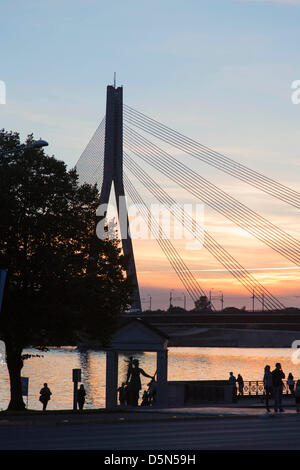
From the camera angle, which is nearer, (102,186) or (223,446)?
(223,446)

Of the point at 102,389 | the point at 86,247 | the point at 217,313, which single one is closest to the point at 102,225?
the point at 86,247

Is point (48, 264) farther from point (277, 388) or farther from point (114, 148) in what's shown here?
point (114, 148)

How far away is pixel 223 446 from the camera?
55.0 ft

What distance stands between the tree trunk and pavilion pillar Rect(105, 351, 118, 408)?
5.04 m

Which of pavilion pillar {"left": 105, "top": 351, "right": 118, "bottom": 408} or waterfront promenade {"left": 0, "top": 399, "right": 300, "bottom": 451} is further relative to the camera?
pavilion pillar {"left": 105, "top": 351, "right": 118, "bottom": 408}

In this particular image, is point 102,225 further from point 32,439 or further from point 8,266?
point 32,439

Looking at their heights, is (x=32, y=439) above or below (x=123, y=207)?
below

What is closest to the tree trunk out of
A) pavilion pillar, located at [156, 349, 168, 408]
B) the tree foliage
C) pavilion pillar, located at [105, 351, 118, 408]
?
the tree foliage

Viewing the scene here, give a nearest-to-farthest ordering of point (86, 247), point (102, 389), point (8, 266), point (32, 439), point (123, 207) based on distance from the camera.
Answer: point (32, 439)
point (8, 266)
point (86, 247)
point (123, 207)
point (102, 389)

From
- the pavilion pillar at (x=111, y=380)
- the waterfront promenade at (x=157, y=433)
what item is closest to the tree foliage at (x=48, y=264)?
the pavilion pillar at (x=111, y=380)

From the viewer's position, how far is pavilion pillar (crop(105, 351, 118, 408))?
133 feet

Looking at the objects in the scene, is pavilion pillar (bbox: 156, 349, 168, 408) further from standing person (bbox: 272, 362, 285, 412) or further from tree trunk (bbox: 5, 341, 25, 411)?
standing person (bbox: 272, 362, 285, 412)

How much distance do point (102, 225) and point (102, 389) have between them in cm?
4839

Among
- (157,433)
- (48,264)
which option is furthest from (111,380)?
(157,433)
